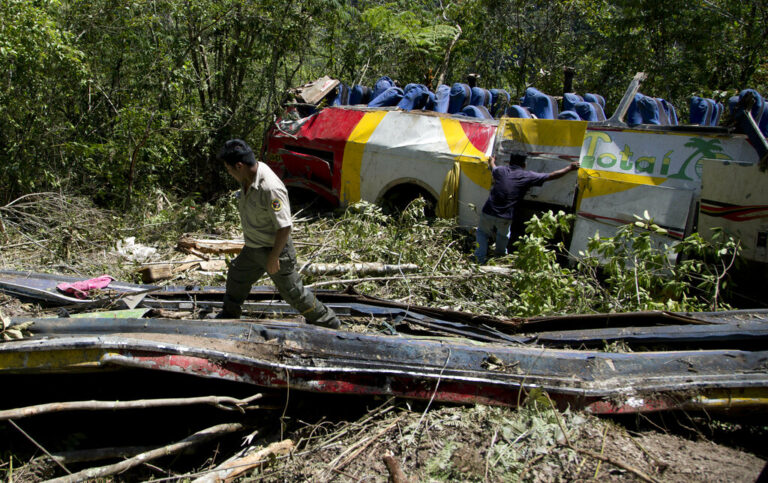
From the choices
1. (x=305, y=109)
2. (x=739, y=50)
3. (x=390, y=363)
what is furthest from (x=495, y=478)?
(x=739, y=50)

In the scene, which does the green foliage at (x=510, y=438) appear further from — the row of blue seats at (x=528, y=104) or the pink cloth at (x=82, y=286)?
the row of blue seats at (x=528, y=104)

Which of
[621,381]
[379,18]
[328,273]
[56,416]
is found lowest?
[56,416]

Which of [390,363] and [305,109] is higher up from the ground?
[305,109]

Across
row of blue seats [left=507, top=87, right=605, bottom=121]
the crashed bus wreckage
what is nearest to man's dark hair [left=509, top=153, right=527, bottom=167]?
row of blue seats [left=507, top=87, right=605, bottom=121]

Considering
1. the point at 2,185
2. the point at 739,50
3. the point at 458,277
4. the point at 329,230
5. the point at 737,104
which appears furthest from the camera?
the point at 739,50

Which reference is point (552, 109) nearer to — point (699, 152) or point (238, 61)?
point (699, 152)

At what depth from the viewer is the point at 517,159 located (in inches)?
220

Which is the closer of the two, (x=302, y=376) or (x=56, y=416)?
(x=302, y=376)

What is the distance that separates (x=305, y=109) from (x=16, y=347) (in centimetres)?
618

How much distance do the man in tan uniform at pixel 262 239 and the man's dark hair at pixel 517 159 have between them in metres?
2.72

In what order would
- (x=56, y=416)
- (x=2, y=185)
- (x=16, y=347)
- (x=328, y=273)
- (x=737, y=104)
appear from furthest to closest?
1. (x=2, y=185)
2. (x=328, y=273)
3. (x=737, y=104)
4. (x=56, y=416)
5. (x=16, y=347)

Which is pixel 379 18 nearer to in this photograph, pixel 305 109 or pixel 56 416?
pixel 305 109

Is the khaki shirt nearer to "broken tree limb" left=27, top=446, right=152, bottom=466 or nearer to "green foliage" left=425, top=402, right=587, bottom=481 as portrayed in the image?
"broken tree limb" left=27, top=446, right=152, bottom=466

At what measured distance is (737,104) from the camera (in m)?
4.33
